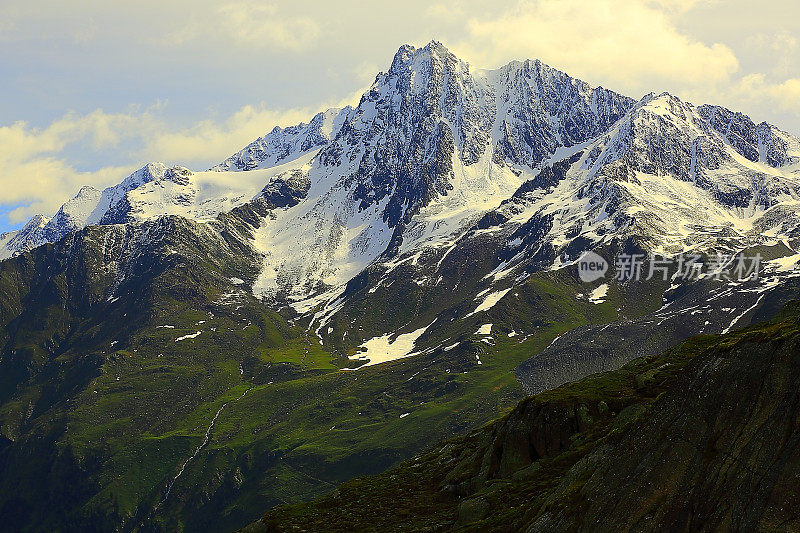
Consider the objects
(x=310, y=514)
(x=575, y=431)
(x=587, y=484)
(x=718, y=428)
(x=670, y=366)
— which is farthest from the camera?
(x=670, y=366)

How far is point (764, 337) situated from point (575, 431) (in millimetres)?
48713

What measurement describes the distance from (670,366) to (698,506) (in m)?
71.7

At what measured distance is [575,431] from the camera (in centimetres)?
10275

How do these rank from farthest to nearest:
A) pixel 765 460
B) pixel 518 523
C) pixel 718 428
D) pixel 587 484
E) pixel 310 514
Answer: pixel 310 514
pixel 518 523
pixel 587 484
pixel 718 428
pixel 765 460

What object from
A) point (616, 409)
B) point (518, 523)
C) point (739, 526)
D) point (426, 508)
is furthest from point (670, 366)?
point (739, 526)

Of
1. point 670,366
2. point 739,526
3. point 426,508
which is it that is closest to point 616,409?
point 670,366

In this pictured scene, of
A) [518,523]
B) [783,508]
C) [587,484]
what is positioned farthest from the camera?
[518,523]

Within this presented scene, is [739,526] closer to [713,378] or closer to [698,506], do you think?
[698,506]

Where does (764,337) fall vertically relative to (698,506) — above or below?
above

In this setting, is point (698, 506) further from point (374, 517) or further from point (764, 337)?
point (374, 517)

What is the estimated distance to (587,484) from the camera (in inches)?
2505

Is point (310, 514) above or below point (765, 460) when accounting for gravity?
below

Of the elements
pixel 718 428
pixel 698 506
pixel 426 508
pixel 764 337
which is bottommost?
pixel 426 508

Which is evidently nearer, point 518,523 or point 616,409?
point 518,523
